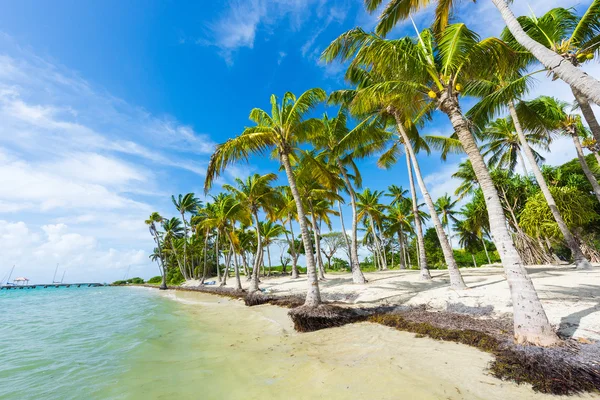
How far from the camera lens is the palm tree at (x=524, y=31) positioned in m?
4.16

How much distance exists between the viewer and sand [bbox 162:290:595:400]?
3492 mm

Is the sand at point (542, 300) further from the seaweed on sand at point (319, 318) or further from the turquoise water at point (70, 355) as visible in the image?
the turquoise water at point (70, 355)

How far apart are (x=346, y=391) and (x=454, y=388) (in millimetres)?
1526

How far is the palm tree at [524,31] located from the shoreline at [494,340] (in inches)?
158

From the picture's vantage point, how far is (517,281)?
457 centimetres

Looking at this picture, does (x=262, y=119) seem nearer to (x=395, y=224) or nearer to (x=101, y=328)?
(x=101, y=328)

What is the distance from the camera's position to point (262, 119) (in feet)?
35.5

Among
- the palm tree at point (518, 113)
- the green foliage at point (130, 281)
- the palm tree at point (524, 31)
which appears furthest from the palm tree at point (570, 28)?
the green foliage at point (130, 281)

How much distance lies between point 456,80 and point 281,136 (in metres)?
6.34

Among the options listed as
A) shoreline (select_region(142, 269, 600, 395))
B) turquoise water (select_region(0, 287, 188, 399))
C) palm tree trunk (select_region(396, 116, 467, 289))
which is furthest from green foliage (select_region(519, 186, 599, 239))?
turquoise water (select_region(0, 287, 188, 399))

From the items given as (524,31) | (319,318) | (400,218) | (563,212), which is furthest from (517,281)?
(400,218)

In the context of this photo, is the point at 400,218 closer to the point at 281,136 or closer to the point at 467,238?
the point at 467,238

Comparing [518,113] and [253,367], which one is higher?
[518,113]

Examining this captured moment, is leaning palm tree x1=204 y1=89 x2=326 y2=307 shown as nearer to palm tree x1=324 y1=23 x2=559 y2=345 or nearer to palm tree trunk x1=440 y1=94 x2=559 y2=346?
palm tree x1=324 y1=23 x2=559 y2=345
